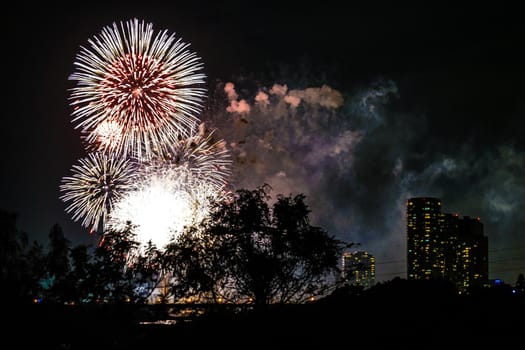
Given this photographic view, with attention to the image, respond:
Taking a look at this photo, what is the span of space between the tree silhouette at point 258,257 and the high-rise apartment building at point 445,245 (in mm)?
126912

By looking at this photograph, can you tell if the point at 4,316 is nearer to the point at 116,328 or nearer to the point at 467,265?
the point at 116,328

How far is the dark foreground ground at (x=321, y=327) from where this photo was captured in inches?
704

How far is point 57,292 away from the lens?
87.1 ft

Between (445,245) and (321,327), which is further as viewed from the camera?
(445,245)

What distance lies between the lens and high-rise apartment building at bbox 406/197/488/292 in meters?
159

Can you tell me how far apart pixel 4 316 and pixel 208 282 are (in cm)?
1382

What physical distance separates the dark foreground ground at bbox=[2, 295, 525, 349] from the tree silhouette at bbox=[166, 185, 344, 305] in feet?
34.2

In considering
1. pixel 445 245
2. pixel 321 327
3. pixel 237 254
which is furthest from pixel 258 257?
pixel 445 245

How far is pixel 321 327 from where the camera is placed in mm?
18625

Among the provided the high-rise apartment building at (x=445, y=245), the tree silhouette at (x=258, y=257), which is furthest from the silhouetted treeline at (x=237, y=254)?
the high-rise apartment building at (x=445, y=245)

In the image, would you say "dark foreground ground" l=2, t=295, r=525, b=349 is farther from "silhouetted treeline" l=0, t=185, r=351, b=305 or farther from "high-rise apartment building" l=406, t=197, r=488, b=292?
"high-rise apartment building" l=406, t=197, r=488, b=292

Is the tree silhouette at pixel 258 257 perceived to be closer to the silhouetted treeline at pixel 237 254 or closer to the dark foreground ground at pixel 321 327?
the silhouetted treeline at pixel 237 254

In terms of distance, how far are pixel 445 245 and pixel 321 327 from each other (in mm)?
155164

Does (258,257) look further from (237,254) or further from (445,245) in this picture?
(445,245)
